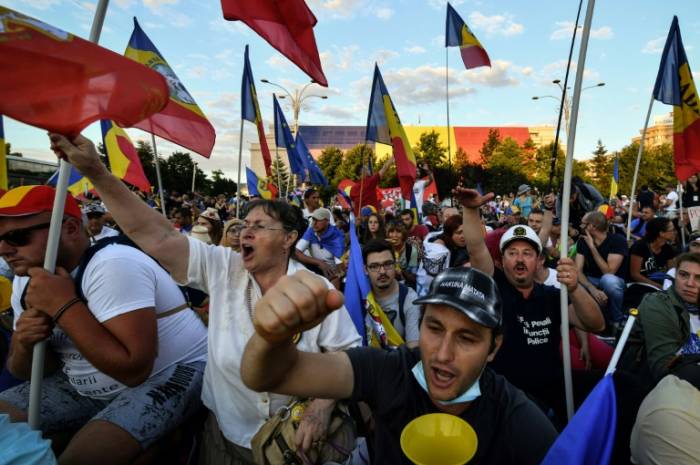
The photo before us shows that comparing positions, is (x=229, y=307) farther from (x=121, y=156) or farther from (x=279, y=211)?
(x=121, y=156)

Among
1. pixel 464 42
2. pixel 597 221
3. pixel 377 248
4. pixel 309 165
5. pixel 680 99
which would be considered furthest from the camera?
pixel 309 165

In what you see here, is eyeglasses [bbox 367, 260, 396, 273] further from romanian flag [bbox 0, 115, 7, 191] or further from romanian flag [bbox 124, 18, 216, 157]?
romanian flag [bbox 0, 115, 7, 191]

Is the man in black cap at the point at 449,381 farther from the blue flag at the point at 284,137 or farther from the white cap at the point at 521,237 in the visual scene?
the blue flag at the point at 284,137

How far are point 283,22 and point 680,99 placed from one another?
5.18 m

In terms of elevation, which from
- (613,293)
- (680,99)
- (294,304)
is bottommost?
(613,293)

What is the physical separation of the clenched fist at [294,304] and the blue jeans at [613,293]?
5156 millimetres

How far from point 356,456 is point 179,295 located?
1.28 metres

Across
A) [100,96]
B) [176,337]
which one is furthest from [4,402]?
[100,96]

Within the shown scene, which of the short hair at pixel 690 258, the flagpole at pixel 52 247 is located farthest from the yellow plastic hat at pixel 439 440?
the short hair at pixel 690 258

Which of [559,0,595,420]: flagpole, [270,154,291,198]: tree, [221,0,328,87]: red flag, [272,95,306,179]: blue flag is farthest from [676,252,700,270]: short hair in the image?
[272,95,306,179]: blue flag

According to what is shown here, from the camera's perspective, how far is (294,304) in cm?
94

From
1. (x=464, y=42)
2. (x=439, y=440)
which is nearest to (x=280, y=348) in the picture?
(x=439, y=440)

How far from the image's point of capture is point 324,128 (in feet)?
332

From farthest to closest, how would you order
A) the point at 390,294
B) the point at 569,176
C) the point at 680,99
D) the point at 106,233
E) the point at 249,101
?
1. the point at 249,101
2. the point at 680,99
3. the point at 390,294
4. the point at 106,233
5. the point at 569,176
